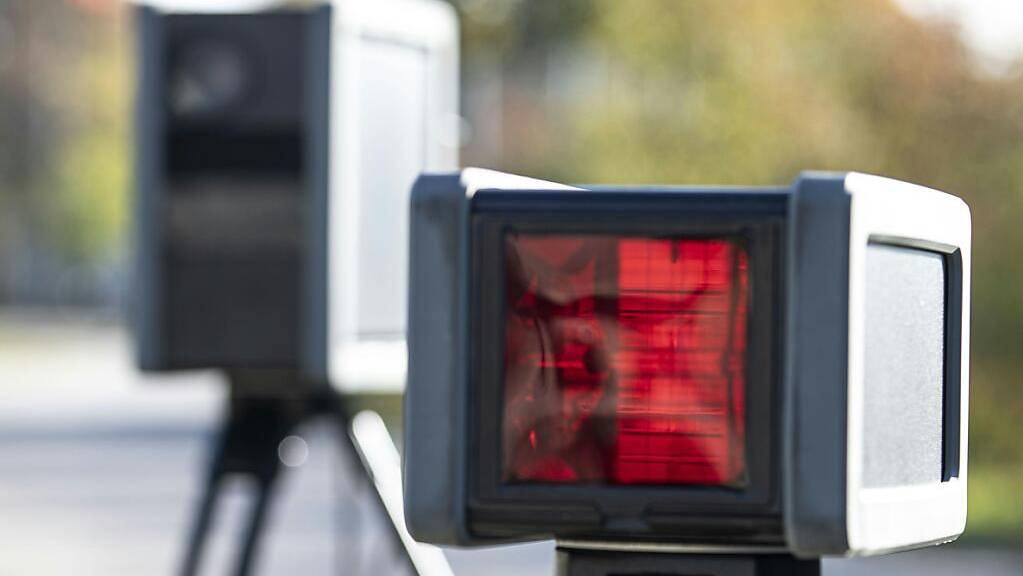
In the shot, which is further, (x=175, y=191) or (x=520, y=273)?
(x=175, y=191)

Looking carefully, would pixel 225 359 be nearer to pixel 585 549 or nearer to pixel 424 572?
pixel 424 572

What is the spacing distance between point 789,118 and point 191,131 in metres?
8.33

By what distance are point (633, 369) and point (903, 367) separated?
241 mm

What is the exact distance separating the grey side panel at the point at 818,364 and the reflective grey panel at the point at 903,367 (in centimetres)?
6

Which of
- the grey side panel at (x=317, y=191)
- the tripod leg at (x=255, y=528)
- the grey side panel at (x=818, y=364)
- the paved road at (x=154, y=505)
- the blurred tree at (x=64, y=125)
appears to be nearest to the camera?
the grey side panel at (x=818, y=364)

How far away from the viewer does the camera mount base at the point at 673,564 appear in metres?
1.94

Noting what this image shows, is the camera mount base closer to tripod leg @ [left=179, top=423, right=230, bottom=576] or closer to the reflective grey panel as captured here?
the reflective grey panel

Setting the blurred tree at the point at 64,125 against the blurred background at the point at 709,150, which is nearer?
the blurred background at the point at 709,150

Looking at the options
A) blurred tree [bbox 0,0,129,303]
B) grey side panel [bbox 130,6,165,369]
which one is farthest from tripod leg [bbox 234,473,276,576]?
blurred tree [bbox 0,0,129,303]

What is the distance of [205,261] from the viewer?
12.7 ft

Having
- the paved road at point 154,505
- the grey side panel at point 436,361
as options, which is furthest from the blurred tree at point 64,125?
the grey side panel at point 436,361

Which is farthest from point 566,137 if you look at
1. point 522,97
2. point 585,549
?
point 585,549

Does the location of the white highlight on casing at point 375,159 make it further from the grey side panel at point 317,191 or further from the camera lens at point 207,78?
the camera lens at point 207,78

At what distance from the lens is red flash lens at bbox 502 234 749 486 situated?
5.84ft
